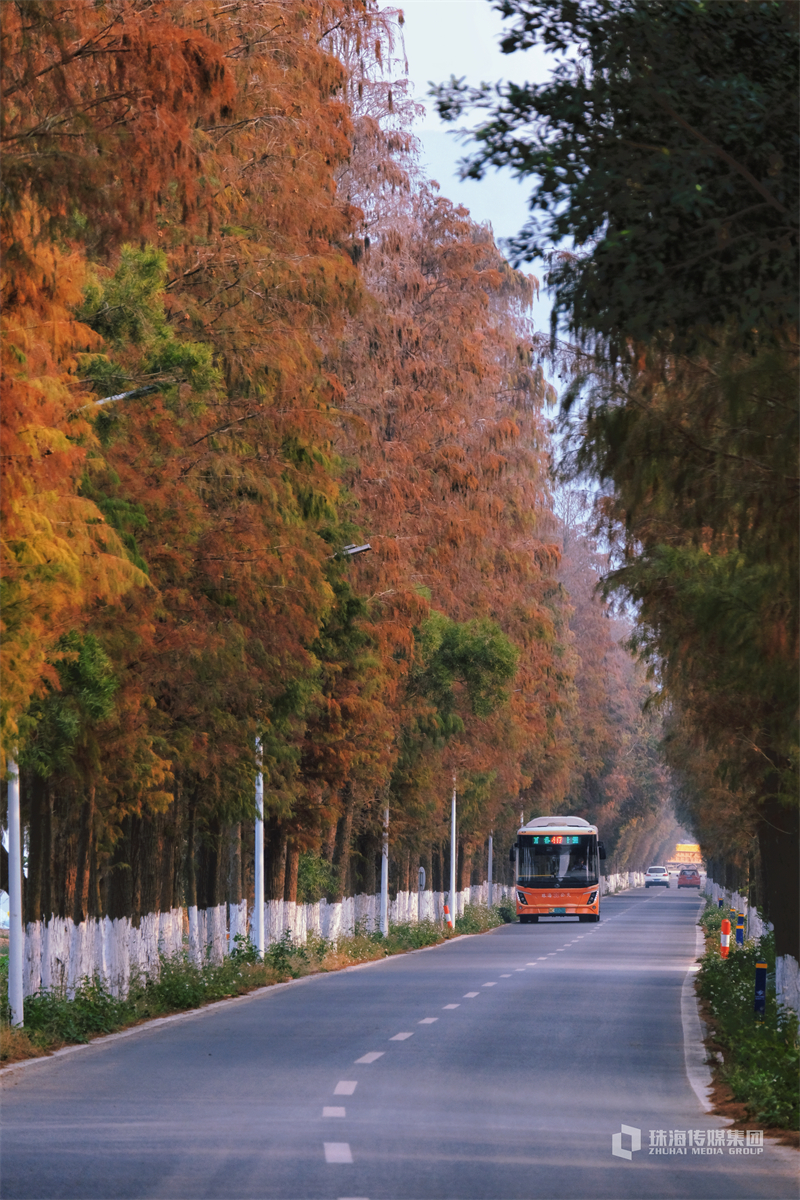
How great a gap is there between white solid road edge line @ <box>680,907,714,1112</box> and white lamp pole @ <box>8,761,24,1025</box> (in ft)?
24.0

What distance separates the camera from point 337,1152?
43.9 feet

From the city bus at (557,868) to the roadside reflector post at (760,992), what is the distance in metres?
52.0

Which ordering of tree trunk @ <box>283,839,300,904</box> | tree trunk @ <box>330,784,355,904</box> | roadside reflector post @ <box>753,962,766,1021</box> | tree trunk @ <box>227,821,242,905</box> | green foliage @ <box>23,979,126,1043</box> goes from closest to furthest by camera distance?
roadside reflector post @ <box>753,962,766,1021</box> → green foliage @ <box>23,979,126,1043</box> → tree trunk @ <box>227,821,242,905</box> → tree trunk @ <box>283,839,300,904</box> → tree trunk @ <box>330,784,355,904</box>

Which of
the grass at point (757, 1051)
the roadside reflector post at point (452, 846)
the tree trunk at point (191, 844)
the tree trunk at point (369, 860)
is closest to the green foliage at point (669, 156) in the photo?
the grass at point (757, 1051)

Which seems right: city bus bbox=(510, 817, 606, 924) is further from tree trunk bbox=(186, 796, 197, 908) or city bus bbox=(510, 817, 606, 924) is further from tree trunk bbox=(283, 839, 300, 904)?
tree trunk bbox=(186, 796, 197, 908)

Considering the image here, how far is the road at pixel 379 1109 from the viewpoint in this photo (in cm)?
1226

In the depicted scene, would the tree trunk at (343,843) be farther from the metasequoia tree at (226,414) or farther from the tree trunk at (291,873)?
the metasequoia tree at (226,414)

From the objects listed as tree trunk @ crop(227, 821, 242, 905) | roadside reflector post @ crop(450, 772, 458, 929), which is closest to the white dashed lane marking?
tree trunk @ crop(227, 821, 242, 905)

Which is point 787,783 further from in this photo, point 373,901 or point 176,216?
point 373,901

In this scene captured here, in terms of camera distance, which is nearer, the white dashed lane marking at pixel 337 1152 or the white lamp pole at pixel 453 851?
the white dashed lane marking at pixel 337 1152

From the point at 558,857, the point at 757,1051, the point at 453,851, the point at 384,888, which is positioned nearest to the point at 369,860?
the point at 384,888

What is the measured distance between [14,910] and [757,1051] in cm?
890

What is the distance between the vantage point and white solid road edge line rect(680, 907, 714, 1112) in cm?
1814

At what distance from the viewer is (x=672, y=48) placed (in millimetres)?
9953
